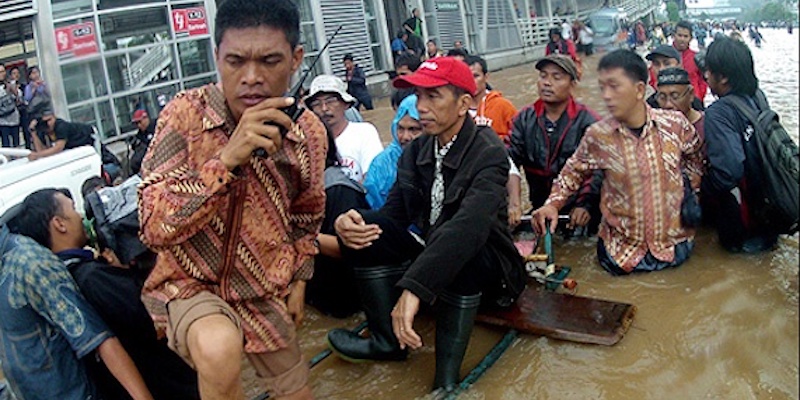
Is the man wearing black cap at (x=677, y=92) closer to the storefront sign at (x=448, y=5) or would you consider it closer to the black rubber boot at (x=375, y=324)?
the black rubber boot at (x=375, y=324)

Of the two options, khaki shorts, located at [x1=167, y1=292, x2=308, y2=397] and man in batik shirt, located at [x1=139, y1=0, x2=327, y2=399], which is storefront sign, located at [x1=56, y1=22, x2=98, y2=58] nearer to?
man in batik shirt, located at [x1=139, y1=0, x2=327, y2=399]

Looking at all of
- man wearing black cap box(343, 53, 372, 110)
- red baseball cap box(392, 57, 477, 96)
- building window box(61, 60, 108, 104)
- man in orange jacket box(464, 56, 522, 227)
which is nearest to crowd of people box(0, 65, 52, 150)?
building window box(61, 60, 108, 104)

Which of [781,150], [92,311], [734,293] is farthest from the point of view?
[734,293]

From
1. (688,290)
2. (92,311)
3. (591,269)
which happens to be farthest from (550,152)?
(92,311)

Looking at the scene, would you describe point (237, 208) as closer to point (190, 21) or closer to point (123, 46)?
point (123, 46)

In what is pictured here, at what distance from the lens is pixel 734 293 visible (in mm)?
3279

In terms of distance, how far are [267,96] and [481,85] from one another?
3177 mm

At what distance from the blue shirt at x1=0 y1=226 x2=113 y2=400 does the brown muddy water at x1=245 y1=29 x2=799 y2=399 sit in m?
0.82

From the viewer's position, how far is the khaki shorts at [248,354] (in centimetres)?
203

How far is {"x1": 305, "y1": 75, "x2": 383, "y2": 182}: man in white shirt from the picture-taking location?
4.17 metres

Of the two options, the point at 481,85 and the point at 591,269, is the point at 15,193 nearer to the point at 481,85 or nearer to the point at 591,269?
the point at 481,85

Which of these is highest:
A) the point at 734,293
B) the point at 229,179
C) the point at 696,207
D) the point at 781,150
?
the point at 229,179

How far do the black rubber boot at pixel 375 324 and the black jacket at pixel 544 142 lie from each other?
5.28 feet

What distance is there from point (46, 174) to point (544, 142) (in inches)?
137
